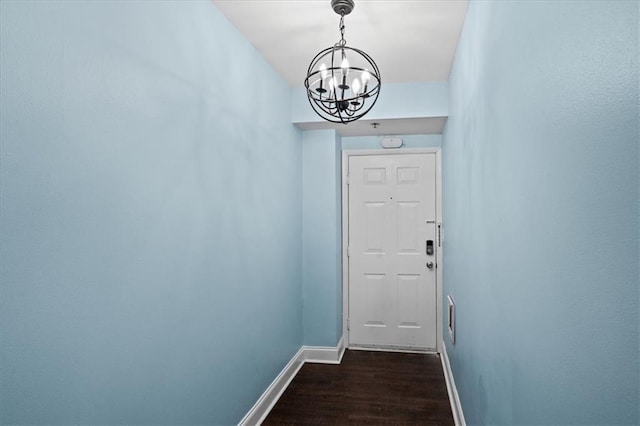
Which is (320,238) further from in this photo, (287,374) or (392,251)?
(287,374)

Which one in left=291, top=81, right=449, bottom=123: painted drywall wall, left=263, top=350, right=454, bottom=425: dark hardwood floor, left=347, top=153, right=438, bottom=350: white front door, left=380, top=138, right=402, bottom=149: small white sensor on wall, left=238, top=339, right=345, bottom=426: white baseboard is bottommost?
left=263, top=350, right=454, bottom=425: dark hardwood floor

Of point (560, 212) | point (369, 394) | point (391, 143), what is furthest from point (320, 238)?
point (560, 212)

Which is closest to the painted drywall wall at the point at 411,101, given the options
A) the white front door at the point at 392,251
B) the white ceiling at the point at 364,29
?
the white ceiling at the point at 364,29

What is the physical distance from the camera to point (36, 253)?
3.51ft

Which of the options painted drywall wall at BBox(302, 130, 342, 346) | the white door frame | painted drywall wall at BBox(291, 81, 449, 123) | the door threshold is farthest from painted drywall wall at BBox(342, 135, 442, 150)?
the door threshold

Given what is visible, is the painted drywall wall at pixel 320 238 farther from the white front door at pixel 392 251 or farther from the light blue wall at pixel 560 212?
the light blue wall at pixel 560 212

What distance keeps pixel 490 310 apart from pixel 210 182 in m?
1.50

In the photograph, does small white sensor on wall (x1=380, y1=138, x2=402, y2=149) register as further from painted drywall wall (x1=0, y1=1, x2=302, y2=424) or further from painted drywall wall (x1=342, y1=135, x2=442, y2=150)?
painted drywall wall (x1=0, y1=1, x2=302, y2=424)

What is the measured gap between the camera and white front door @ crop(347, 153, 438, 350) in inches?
160

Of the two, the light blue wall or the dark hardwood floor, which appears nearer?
the light blue wall

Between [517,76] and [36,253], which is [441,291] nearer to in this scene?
[517,76]

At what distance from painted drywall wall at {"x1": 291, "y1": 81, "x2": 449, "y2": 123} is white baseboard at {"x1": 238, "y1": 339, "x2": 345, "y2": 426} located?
7.33 feet

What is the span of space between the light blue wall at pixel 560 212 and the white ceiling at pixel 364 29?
2.11 feet

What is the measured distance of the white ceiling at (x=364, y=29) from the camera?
6.99ft
